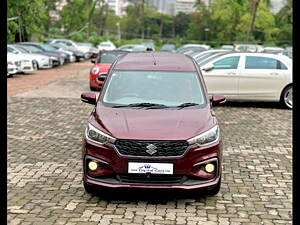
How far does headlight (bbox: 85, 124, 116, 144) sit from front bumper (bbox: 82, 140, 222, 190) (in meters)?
0.06

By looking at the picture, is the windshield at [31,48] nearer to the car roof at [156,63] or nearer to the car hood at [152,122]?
the car roof at [156,63]

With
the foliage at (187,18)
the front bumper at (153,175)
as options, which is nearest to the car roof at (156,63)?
the front bumper at (153,175)

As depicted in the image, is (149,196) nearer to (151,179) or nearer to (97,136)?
(151,179)

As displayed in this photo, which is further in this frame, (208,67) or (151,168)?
(208,67)

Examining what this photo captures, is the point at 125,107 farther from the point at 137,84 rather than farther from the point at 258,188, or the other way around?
the point at 258,188

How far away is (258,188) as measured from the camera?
6.15 metres

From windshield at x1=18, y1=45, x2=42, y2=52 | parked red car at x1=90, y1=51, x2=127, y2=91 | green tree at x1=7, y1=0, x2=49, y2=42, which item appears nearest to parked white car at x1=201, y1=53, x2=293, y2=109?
parked red car at x1=90, y1=51, x2=127, y2=91

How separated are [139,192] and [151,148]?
1.79 ft

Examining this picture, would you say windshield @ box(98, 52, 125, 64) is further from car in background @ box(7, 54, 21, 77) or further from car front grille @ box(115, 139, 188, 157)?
car front grille @ box(115, 139, 188, 157)

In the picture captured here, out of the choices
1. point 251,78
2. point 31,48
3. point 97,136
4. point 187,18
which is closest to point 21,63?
point 31,48

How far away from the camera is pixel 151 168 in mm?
5184

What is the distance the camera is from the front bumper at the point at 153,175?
5.21m

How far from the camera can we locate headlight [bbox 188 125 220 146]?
5.30m

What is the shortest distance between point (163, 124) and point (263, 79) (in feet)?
28.5
